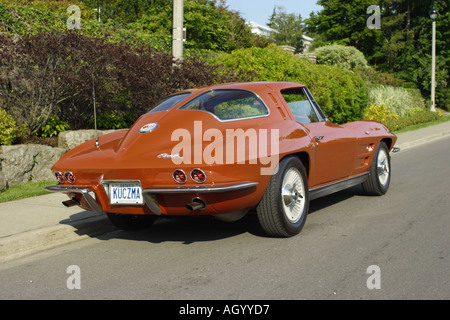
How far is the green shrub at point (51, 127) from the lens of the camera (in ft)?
30.9

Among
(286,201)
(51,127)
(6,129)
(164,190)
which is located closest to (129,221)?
(164,190)

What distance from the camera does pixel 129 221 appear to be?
5812mm

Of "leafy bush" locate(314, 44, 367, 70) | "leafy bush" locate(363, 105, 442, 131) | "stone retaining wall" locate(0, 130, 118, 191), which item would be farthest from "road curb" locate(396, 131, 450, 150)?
"leafy bush" locate(314, 44, 367, 70)

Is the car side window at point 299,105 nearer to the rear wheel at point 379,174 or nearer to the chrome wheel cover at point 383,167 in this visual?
the rear wheel at point 379,174

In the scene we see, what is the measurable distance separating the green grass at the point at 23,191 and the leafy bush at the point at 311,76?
5.84 m

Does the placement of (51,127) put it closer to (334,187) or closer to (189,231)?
(189,231)

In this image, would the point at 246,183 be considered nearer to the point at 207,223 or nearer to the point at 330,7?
the point at 207,223

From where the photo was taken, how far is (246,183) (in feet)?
14.8

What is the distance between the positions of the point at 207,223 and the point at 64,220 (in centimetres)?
167

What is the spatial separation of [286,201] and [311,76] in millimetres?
10923

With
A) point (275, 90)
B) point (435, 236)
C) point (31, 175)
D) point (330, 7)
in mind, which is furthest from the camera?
point (330, 7)

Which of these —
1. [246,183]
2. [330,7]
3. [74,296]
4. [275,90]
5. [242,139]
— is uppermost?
[330,7]

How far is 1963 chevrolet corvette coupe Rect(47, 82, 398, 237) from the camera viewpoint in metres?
4.45

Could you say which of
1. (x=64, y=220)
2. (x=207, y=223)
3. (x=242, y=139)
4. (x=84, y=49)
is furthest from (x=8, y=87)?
(x=242, y=139)
